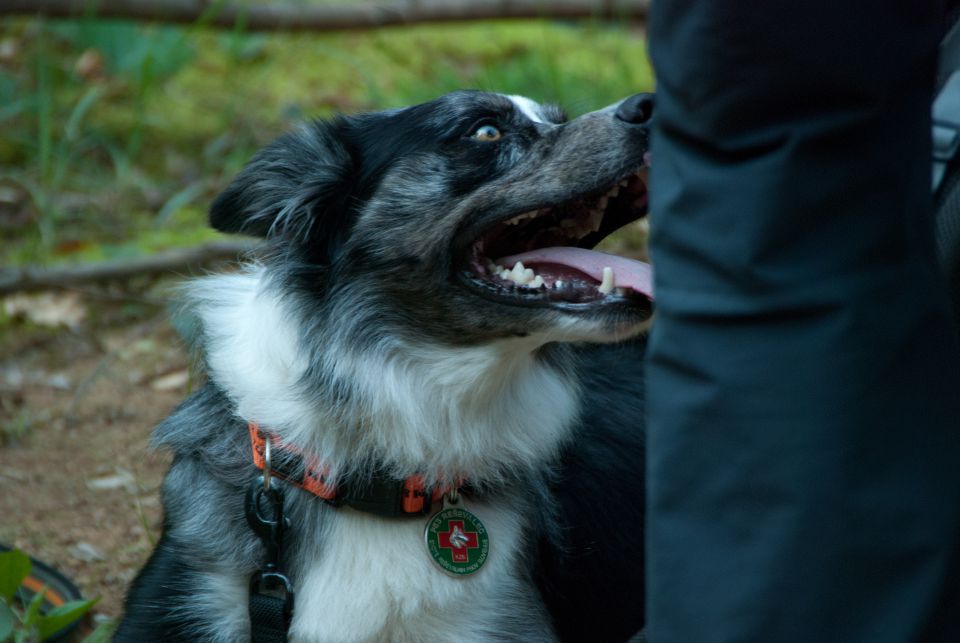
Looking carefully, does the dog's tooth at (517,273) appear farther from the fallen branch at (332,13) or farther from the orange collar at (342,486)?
the fallen branch at (332,13)

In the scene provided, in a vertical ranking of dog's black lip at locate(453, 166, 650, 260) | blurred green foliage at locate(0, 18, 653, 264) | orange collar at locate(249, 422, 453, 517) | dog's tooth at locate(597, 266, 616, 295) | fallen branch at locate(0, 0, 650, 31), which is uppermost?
dog's black lip at locate(453, 166, 650, 260)

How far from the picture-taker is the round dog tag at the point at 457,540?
2373 millimetres

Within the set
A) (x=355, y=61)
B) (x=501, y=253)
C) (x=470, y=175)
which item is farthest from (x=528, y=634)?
(x=355, y=61)

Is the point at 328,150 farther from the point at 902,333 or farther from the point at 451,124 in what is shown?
the point at 902,333

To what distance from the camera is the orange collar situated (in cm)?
238

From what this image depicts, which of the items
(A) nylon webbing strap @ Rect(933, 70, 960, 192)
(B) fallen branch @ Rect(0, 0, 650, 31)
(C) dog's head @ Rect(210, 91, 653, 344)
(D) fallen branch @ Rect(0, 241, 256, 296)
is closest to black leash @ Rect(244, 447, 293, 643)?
(C) dog's head @ Rect(210, 91, 653, 344)

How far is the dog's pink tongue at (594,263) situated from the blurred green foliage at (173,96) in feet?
7.39

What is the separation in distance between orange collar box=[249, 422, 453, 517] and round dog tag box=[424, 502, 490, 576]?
4cm

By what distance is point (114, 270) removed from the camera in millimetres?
4508

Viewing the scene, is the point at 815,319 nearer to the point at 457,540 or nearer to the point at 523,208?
the point at 523,208

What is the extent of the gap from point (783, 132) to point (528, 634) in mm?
1399

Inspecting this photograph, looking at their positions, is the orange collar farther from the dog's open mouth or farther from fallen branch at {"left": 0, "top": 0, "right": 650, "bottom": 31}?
fallen branch at {"left": 0, "top": 0, "right": 650, "bottom": 31}

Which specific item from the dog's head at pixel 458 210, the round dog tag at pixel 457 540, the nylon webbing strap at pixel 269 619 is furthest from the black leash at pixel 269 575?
the dog's head at pixel 458 210

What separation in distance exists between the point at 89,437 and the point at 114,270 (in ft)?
2.87
